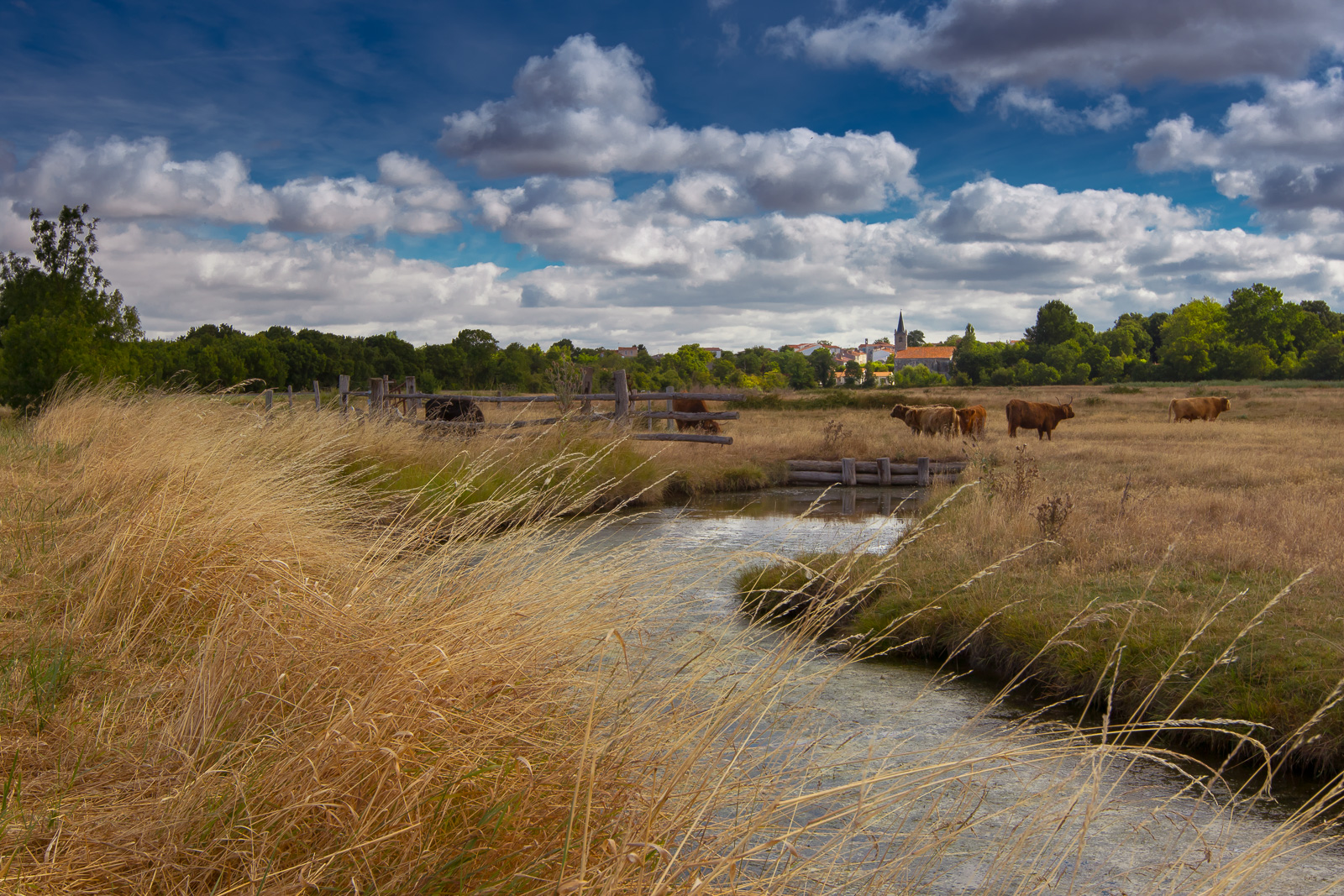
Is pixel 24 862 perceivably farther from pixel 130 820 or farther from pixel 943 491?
pixel 943 491

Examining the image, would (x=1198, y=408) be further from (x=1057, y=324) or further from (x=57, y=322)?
(x=1057, y=324)

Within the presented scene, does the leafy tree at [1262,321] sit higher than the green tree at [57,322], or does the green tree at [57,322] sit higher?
the leafy tree at [1262,321]

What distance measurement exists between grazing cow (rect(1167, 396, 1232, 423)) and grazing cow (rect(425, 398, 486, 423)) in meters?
20.5

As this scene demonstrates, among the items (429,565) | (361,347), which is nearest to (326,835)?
(429,565)

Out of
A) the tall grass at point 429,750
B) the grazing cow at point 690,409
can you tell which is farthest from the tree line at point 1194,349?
the tall grass at point 429,750

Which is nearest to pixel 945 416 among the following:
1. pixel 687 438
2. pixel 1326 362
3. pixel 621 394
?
pixel 687 438

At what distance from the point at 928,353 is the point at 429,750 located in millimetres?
150681

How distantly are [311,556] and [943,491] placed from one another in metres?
8.41

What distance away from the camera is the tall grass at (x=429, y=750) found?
1.92 metres

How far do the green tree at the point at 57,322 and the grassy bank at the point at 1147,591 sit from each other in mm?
14251

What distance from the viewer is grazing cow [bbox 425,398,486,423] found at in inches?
743

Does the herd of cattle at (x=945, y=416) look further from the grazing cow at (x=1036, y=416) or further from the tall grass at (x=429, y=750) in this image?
the tall grass at (x=429, y=750)

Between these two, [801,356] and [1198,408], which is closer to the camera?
[1198,408]

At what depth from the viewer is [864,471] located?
678 inches
